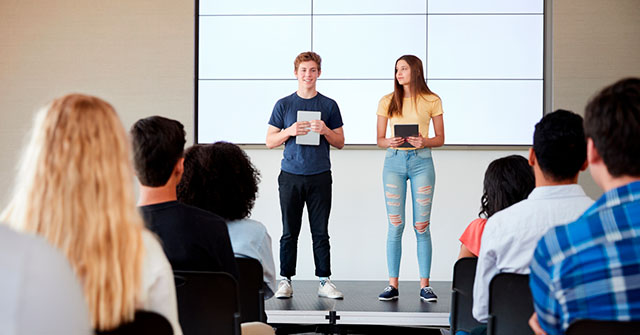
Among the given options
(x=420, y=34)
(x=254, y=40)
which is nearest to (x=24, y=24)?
(x=254, y=40)

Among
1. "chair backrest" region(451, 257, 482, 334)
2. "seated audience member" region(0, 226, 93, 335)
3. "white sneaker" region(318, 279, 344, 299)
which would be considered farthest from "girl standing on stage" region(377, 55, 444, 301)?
"seated audience member" region(0, 226, 93, 335)

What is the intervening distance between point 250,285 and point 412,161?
202 cm

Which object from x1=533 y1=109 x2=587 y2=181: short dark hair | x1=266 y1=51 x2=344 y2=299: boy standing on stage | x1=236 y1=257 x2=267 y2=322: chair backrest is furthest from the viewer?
x1=266 y1=51 x2=344 y2=299: boy standing on stage

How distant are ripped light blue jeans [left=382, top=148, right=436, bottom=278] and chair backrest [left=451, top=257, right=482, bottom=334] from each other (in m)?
1.68

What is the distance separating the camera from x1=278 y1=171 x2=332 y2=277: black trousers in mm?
4152

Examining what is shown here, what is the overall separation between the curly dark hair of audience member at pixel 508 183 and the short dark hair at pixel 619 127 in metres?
1.25

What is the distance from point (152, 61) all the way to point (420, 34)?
2407mm

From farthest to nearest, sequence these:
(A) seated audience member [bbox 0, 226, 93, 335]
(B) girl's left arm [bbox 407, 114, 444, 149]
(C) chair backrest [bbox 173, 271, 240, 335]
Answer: (B) girl's left arm [bbox 407, 114, 444, 149] < (C) chair backrest [bbox 173, 271, 240, 335] < (A) seated audience member [bbox 0, 226, 93, 335]

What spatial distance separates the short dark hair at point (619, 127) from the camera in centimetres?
131

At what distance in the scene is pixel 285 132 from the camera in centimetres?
412

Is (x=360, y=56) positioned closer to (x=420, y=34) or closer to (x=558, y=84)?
(x=420, y=34)

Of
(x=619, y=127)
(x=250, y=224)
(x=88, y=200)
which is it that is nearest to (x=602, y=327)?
(x=619, y=127)

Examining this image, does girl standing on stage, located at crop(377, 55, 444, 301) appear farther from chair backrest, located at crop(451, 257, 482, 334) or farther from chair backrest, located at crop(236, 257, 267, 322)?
chair backrest, located at crop(236, 257, 267, 322)

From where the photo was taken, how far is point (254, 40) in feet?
18.2
